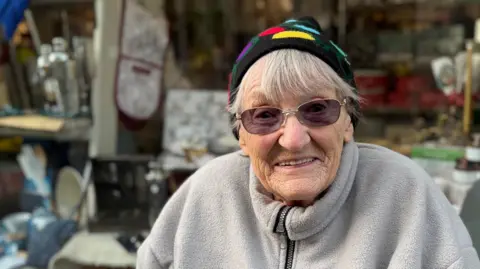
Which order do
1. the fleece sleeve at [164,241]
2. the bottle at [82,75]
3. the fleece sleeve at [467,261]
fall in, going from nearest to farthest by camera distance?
the fleece sleeve at [467,261] < the fleece sleeve at [164,241] < the bottle at [82,75]

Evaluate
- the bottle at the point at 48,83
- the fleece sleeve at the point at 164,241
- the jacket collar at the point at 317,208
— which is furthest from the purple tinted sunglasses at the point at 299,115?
the bottle at the point at 48,83

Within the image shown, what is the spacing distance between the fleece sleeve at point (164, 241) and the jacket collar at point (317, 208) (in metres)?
0.23

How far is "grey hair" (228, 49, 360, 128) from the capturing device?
1104mm

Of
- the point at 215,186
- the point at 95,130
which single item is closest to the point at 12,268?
the point at 95,130

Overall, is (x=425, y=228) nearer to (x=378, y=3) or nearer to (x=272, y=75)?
(x=272, y=75)

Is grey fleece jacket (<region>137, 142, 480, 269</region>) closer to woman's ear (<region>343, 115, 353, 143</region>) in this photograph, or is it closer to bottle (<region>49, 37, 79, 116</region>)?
woman's ear (<region>343, 115, 353, 143</region>)

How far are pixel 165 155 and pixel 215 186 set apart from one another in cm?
141

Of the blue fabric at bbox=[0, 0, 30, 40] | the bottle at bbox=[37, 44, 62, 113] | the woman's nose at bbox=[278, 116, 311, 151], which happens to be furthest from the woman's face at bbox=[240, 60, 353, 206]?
the bottle at bbox=[37, 44, 62, 113]

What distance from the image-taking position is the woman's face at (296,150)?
1.11 m

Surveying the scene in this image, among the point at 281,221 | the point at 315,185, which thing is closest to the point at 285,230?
the point at 281,221

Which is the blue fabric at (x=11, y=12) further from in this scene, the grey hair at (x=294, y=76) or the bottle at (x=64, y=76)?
the grey hair at (x=294, y=76)

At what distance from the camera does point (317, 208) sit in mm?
1135

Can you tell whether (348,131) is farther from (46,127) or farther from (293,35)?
(46,127)

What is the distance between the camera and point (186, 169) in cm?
252
